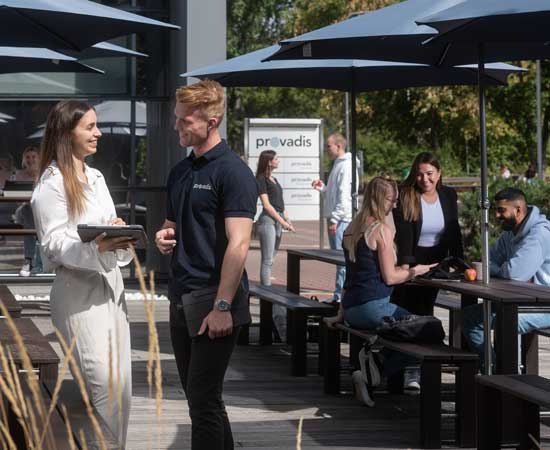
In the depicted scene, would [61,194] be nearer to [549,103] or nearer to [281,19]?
[549,103]

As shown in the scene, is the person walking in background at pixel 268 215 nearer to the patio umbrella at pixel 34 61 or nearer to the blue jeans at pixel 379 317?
the patio umbrella at pixel 34 61

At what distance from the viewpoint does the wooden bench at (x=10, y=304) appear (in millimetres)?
6801

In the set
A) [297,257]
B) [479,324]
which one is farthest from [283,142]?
[479,324]

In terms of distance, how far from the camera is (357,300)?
8008 millimetres

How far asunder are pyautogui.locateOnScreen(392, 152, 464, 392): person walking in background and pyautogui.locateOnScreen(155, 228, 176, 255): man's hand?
4.03 meters

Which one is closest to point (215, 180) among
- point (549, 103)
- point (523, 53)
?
point (523, 53)

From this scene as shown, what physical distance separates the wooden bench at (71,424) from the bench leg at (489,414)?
6.07 feet

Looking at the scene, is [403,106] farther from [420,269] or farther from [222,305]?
[222,305]

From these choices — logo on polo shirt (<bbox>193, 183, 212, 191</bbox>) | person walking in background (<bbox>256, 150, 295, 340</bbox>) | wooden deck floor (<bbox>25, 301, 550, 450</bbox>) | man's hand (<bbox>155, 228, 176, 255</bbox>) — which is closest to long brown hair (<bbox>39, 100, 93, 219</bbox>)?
man's hand (<bbox>155, 228, 176, 255</bbox>)

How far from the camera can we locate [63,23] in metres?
8.85

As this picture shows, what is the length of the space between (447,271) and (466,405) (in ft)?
5.11

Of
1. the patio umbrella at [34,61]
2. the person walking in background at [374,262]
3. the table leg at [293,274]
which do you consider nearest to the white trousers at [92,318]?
the person walking in background at [374,262]

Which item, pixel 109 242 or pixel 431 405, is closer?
pixel 109 242

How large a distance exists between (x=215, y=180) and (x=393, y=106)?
152 ft
